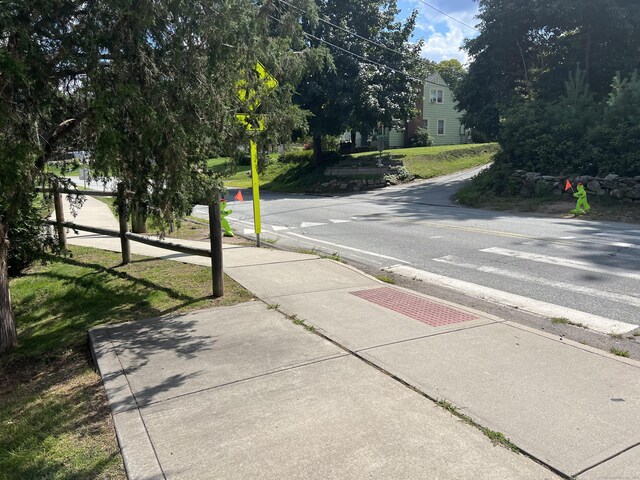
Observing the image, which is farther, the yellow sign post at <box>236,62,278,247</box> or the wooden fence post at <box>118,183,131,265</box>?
the wooden fence post at <box>118,183,131,265</box>

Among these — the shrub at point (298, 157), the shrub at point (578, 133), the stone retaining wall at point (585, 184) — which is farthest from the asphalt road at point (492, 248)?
the shrub at point (298, 157)

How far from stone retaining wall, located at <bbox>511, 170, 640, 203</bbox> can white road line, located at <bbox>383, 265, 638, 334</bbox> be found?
1116cm

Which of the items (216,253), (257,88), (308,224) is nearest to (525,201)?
(308,224)

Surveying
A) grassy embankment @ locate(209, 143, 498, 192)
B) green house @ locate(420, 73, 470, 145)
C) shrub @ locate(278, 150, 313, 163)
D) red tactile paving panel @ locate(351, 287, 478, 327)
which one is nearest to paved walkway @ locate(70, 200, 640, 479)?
red tactile paving panel @ locate(351, 287, 478, 327)

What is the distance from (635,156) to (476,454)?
16561 millimetres

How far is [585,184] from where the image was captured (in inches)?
677

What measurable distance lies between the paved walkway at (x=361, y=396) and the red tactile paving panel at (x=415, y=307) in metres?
0.04

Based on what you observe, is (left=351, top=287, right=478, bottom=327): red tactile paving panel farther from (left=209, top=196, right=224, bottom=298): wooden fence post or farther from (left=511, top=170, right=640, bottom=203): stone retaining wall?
(left=511, top=170, right=640, bottom=203): stone retaining wall

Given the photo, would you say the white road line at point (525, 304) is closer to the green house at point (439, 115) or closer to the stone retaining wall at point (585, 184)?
the stone retaining wall at point (585, 184)

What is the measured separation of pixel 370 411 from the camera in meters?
3.31

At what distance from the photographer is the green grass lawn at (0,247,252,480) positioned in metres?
2.95

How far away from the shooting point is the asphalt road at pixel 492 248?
21.4 ft

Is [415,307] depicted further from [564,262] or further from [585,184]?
[585,184]

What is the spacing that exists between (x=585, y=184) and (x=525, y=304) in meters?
13.2
